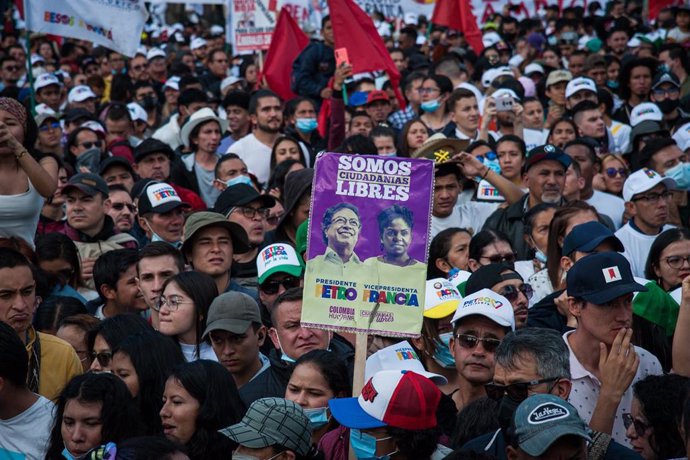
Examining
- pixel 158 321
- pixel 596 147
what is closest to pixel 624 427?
pixel 158 321

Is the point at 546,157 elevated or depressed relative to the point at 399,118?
depressed

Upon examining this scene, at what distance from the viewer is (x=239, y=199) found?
8.00 metres

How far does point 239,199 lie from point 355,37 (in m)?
4.60

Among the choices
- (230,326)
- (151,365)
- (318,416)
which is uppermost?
(230,326)

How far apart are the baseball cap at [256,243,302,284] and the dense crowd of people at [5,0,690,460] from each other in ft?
0.05

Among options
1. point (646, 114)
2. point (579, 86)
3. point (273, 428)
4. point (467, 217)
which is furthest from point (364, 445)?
point (579, 86)

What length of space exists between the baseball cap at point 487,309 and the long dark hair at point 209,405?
1.16 m

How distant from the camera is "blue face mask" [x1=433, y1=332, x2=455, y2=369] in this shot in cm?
573

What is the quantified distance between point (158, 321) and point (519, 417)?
290 cm

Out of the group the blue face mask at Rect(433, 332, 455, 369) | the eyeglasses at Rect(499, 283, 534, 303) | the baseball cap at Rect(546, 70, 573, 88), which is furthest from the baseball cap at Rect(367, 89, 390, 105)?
the blue face mask at Rect(433, 332, 455, 369)

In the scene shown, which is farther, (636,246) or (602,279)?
Result: (636,246)

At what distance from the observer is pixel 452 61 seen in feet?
47.4

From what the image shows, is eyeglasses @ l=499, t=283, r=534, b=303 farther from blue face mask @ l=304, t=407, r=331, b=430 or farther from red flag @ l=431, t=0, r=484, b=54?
red flag @ l=431, t=0, r=484, b=54

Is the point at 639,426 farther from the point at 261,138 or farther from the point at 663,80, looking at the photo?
the point at 663,80
